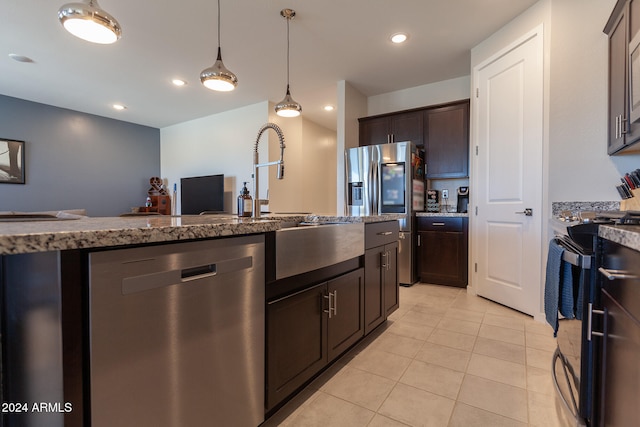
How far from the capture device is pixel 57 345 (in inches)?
26.0

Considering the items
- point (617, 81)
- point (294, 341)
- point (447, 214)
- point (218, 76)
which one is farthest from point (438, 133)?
point (294, 341)

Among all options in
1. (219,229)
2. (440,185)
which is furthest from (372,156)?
(219,229)

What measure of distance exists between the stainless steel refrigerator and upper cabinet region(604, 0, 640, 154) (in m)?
1.82

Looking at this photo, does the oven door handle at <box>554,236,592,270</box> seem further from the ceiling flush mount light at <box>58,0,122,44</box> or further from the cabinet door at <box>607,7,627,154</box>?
the ceiling flush mount light at <box>58,0,122,44</box>

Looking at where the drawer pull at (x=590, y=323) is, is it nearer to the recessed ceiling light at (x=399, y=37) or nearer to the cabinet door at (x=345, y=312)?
the cabinet door at (x=345, y=312)

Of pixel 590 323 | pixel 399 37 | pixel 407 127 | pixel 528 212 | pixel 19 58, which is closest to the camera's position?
pixel 590 323

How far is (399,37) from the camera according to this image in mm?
3076

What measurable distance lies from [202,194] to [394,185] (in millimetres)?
3890

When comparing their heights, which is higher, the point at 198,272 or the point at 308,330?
the point at 198,272

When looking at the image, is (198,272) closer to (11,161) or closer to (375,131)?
(375,131)

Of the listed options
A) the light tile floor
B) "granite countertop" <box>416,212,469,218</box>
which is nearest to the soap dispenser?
the light tile floor

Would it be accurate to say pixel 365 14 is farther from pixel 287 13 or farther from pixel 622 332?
pixel 622 332

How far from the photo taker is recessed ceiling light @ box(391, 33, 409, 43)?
3.04 metres

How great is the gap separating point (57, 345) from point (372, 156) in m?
3.59
